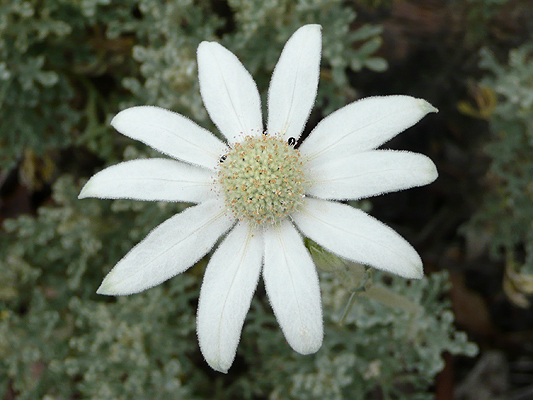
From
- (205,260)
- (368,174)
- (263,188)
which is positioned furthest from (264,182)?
(205,260)

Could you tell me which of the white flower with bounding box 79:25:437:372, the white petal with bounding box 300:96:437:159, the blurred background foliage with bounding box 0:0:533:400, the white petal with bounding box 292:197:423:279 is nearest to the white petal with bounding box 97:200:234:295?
the white flower with bounding box 79:25:437:372

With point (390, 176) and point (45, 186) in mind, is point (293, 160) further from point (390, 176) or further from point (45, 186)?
point (45, 186)

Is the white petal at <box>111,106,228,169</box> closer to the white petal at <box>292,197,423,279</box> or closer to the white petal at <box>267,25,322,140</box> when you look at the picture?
the white petal at <box>267,25,322,140</box>

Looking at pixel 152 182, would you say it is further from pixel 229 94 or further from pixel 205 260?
pixel 205 260

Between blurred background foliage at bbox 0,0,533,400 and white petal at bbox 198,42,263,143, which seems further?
blurred background foliage at bbox 0,0,533,400

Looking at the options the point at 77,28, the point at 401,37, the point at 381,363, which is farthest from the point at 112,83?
the point at 381,363

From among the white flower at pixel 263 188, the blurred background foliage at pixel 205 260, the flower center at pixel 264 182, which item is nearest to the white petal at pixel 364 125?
the white flower at pixel 263 188
